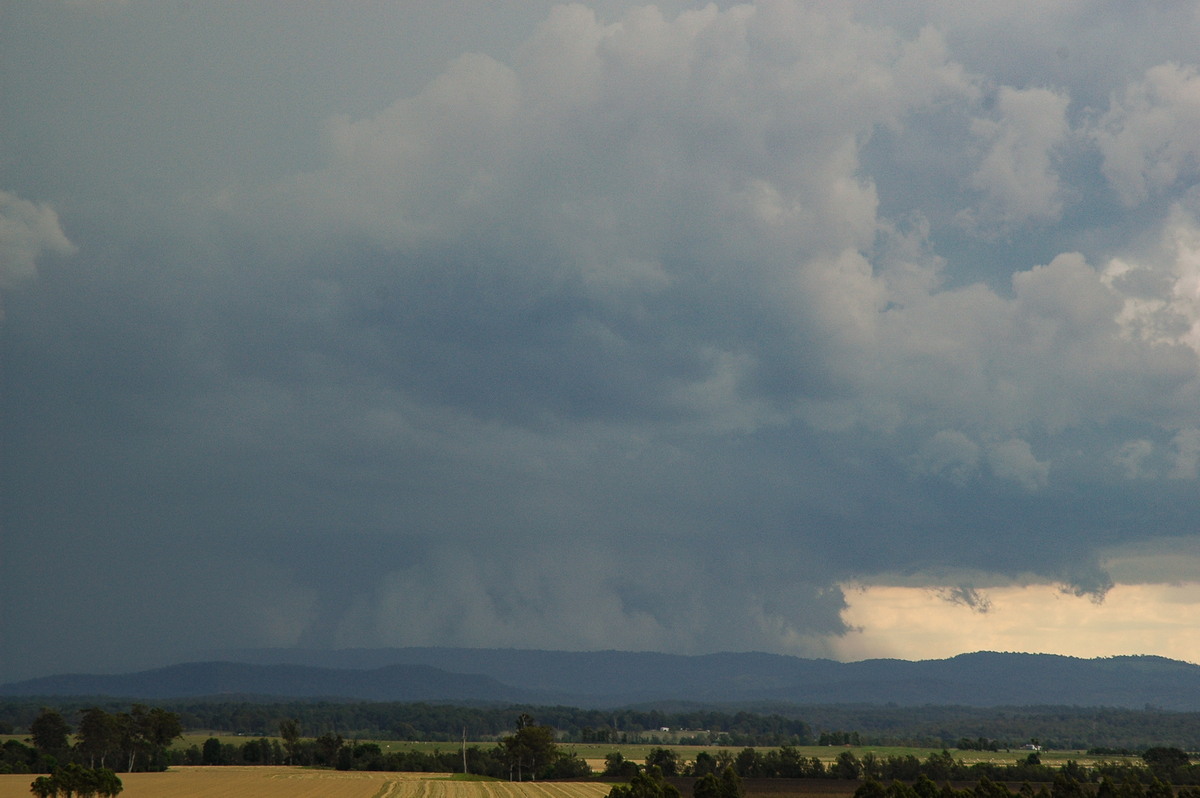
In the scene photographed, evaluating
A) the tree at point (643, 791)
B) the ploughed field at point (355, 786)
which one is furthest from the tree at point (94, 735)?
the tree at point (643, 791)

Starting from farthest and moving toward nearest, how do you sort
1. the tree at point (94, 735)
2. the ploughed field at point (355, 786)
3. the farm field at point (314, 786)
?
the tree at point (94, 735), the ploughed field at point (355, 786), the farm field at point (314, 786)

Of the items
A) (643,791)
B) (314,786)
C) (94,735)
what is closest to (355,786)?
(314,786)

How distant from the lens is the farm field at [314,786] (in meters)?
138

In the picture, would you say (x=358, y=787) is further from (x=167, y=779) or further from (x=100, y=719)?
(x=100, y=719)

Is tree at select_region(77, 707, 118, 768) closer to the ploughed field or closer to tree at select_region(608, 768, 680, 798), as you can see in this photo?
the ploughed field

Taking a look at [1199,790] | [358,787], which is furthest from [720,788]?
[358,787]

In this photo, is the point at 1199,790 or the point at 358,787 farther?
the point at 358,787

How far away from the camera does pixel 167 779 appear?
172500 mm

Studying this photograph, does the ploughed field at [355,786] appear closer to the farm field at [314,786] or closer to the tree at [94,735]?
the farm field at [314,786]

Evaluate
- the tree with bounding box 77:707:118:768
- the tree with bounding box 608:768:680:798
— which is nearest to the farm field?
the tree with bounding box 77:707:118:768

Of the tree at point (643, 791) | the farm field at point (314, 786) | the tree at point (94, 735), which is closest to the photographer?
the tree at point (643, 791)

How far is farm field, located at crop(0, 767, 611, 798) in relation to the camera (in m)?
138

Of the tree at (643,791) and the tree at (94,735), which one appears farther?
the tree at (94,735)

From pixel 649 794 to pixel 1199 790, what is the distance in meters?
62.9
